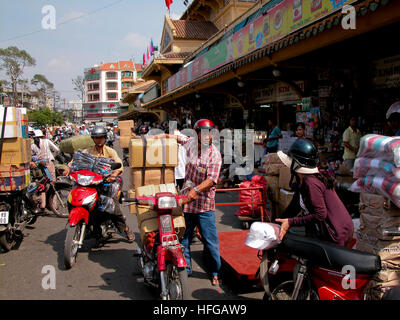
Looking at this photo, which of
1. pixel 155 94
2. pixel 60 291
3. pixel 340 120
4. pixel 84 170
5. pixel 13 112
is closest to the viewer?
pixel 60 291

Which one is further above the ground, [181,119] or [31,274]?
[181,119]

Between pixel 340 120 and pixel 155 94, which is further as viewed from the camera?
pixel 155 94

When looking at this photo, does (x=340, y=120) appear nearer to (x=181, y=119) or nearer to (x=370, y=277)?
(x=370, y=277)

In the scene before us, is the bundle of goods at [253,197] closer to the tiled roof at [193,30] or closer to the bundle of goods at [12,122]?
the bundle of goods at [12,122]

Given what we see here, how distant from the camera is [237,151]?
38.5 ft

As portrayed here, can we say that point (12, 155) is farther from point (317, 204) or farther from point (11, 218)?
point (317, 204)

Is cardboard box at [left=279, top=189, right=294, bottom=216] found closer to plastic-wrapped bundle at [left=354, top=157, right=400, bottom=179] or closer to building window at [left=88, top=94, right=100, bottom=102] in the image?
plastic-wrapped bundle at [left=354, top=157, right=400, bottom=179]

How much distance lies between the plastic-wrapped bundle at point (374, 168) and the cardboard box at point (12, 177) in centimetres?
463

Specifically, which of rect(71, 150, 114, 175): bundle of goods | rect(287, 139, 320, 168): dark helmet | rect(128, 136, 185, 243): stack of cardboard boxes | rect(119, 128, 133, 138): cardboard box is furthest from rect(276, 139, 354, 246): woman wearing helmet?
rect(119, 128, 133, 138): cardboard box

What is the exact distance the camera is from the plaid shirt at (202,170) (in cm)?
402

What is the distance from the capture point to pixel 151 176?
4.60 metres

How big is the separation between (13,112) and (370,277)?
5.09m
